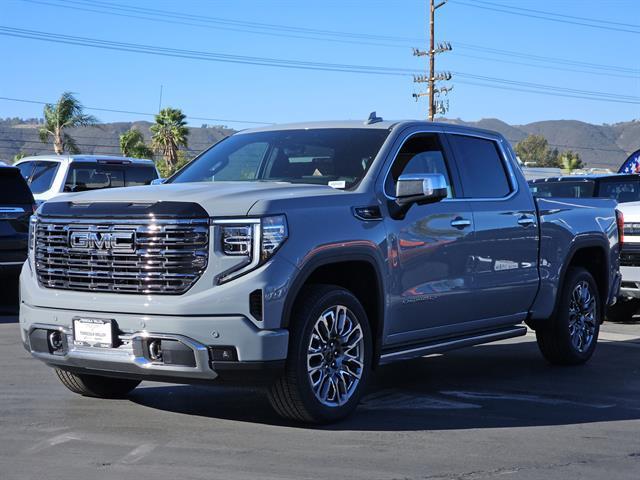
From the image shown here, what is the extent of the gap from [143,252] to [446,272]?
2.34m

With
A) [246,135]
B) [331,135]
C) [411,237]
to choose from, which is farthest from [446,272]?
[246,135]

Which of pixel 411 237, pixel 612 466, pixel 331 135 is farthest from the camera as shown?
pixel 331 135

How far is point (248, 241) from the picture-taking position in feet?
20.3

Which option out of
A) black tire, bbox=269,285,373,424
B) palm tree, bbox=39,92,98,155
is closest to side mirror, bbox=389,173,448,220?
black tire, bbox=269,285,373,424

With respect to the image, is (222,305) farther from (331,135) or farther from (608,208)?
(608,208)

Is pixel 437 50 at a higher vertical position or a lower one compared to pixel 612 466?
higher

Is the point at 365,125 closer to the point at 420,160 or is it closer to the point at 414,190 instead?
the point at 420,160

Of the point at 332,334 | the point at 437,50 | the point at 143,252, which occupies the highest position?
the point at 437,50

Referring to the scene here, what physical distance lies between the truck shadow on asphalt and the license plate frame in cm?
79

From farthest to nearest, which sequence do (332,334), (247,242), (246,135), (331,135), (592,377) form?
(592,377) → (246,135) → (331,135) → (332,334) → (247,242)

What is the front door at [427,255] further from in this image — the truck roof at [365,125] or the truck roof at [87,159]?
the truck roof at [87,159]

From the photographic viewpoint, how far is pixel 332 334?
666cm

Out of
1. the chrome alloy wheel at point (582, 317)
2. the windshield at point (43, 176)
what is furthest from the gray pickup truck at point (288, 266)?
the windshield at point (43, 176)

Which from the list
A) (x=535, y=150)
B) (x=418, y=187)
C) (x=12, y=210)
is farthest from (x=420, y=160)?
(x=535, y=150)
